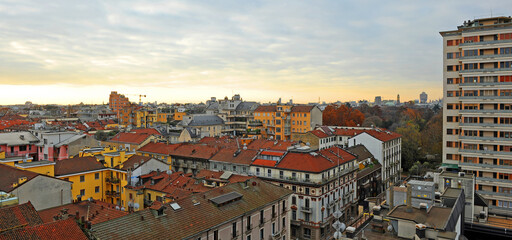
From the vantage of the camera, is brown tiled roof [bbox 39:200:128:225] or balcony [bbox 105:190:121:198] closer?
brown tiled roof [bbox 39:200:128:225]

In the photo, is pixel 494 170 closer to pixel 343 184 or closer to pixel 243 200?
pixel 343 184

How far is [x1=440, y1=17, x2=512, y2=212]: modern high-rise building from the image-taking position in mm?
36312

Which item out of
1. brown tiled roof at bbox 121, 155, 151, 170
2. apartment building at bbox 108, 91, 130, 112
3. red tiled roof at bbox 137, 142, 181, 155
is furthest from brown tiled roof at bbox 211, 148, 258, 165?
apartment building at bbox 108, 91, 130, 112

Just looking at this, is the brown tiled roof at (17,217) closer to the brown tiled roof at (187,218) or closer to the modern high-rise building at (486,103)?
the brown tiled roof at (187,218)

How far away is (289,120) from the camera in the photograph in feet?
263

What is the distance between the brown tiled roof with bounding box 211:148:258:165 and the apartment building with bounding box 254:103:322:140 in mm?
33398

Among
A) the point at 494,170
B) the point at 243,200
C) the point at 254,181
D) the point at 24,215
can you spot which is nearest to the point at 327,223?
the point at 254,181

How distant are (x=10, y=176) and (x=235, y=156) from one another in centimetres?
2543

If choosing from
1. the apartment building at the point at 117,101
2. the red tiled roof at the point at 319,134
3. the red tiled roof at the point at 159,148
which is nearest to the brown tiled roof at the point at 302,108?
the red tiled roof at the point at 319,134

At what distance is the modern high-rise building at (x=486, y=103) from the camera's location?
119 ft

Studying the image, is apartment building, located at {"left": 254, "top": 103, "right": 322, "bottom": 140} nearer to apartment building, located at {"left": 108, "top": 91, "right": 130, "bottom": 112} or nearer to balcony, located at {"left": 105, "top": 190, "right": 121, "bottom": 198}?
balcony, located at {"left": 105, "top": 190, "right": 121, "bottom": 198}

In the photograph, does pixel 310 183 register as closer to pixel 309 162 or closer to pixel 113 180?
pixel 309 162

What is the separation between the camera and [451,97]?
Result: 41.8m

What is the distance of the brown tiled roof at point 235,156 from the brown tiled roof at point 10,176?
907 inches
